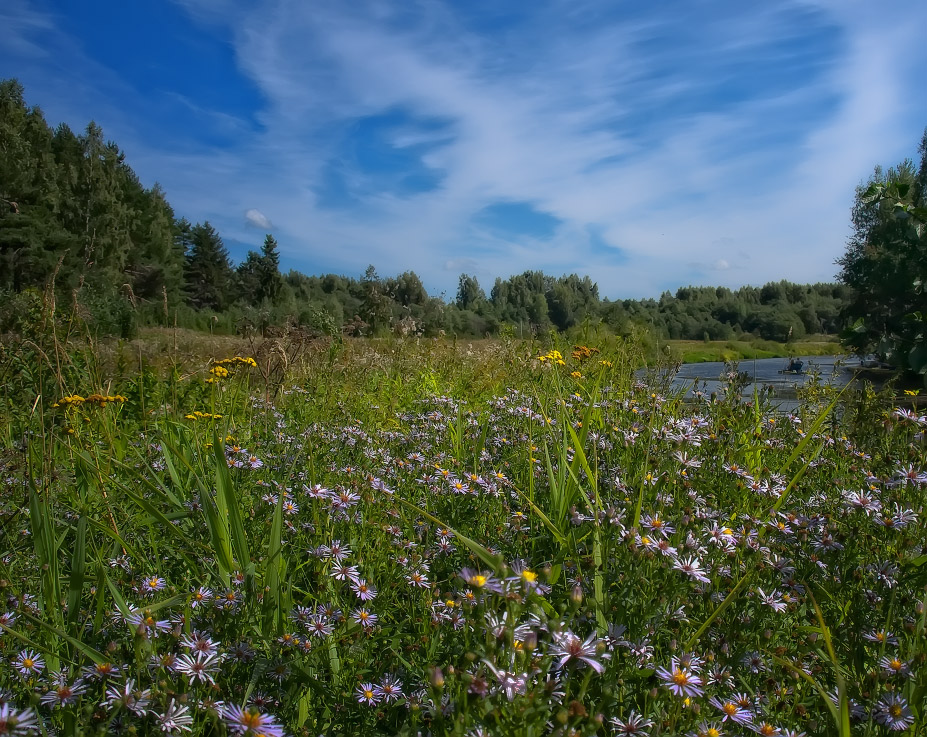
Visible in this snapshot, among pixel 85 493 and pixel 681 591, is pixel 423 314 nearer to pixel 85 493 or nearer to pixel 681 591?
pixel 85 493

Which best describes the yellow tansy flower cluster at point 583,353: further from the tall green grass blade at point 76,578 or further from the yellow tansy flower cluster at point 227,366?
the tall green grass blade at point 76,578

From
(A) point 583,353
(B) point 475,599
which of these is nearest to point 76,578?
(B) point 475,599

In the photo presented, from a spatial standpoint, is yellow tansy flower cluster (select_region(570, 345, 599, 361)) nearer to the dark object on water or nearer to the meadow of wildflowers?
the dark object on water

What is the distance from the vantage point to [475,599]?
3.44 ft

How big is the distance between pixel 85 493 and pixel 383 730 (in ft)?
5.72

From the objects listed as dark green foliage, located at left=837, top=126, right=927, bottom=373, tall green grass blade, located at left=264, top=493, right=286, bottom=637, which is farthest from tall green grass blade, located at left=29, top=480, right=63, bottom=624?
dark green foliage, located at left=837, top=126, right=927, bottom=373

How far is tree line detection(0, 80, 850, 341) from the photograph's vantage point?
11.7m

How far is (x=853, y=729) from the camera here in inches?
45.2

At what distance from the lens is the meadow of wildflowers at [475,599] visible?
103 cm

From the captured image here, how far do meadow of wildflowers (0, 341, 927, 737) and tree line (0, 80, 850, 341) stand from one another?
2370mm

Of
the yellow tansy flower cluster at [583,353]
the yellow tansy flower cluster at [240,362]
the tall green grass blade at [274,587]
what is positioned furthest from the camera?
the yellow tansy flower cluster at [583,353]

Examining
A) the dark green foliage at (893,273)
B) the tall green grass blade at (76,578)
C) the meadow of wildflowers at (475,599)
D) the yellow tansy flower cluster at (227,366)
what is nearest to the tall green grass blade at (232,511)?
the meadow of wildflowers at (475,599)

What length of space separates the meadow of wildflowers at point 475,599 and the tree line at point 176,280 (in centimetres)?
237

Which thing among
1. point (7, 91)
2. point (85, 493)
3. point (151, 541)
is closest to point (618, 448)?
point (151, 541)
